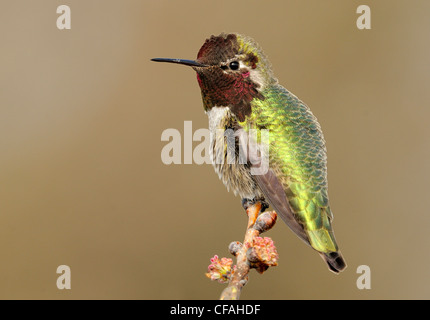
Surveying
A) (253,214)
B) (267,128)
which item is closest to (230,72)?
(267,128)

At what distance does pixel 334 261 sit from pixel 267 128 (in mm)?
890

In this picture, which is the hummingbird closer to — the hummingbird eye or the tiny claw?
the hummingbird eye

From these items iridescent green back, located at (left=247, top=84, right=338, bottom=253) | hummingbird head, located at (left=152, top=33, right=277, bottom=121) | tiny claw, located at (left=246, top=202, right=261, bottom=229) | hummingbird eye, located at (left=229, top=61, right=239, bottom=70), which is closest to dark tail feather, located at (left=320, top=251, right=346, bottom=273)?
iridescent green back, located at (left=247, top=84, right=338, bottom=253)

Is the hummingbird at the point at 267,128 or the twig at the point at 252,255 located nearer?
the twig at the point at 252,255

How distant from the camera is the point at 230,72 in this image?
3191 mm

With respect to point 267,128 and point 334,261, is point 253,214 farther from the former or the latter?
point 267,128

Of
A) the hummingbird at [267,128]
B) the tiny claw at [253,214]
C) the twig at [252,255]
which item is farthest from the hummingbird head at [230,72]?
the twig at [252,255]

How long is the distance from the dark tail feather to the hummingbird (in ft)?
0.32

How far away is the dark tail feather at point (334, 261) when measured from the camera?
2.60m

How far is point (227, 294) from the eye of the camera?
1717mm

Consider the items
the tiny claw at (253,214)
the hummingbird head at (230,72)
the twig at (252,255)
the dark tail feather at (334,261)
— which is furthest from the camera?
the hummingbird head at (230,72)

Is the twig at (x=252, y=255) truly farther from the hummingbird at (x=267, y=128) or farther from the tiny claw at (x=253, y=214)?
the hummingbird at (x=267, y=128)

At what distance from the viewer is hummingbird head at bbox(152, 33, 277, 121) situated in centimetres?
314

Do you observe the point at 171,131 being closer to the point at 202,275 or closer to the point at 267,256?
the point at 202,275
